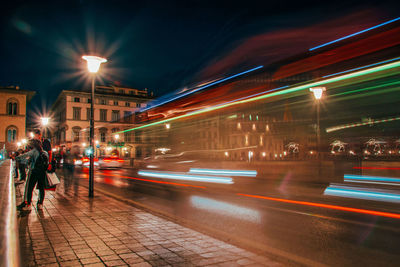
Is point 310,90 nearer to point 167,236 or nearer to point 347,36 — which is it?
point 347,36

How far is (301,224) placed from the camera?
627cm

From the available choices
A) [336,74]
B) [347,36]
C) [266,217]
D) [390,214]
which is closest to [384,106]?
[336,74]

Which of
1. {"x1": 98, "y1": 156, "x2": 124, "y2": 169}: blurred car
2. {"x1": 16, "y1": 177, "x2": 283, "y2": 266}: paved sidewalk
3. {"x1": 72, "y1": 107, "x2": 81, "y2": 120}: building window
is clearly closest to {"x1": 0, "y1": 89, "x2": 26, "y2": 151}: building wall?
{"x1": 72, "y1": 107, "x2": 81, "y2": 120}: building window

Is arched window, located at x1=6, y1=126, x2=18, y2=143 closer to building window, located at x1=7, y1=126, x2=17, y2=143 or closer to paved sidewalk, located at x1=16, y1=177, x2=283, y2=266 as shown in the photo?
building window, located at x1=7, y1=126, x2=17, y2=143

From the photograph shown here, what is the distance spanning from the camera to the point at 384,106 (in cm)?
821

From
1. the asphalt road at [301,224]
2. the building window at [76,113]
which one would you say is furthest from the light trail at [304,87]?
the building window at [76,113]

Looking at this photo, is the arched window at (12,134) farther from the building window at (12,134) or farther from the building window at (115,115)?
the building window at (115,115)

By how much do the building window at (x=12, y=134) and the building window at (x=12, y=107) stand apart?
3586 millimetres

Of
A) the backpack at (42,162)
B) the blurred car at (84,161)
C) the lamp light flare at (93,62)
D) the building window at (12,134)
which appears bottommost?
the blurred car at (84,161)

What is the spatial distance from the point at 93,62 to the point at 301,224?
7.64m

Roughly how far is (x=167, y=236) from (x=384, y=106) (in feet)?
22.5

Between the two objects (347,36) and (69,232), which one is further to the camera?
(347,36)

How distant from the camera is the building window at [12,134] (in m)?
66.5

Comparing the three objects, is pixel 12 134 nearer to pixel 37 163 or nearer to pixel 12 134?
pixel 12 134
